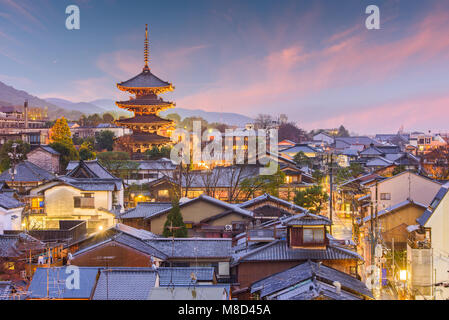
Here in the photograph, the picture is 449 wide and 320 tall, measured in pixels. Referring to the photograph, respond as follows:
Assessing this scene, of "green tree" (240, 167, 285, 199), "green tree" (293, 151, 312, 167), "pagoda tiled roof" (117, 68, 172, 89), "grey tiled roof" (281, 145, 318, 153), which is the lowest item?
"green tree" (240, 167, 285, 199)

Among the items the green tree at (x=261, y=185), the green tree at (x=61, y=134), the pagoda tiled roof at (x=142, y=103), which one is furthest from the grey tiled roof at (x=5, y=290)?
the pagoda tiled roof at (x=142, y=103)

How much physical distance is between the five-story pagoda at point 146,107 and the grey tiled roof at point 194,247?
71.2 feet

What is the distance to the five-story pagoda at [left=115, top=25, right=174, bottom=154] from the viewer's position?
32250 mm

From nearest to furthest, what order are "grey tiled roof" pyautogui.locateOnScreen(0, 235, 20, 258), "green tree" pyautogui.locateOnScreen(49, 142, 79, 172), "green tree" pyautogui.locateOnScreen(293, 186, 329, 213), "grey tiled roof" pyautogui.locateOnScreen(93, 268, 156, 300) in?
"grey tiled roof" pyautogui.locateOnScreen(93, 268, 156, 300) < "grey tiled roof" pyautogui.locateOnScreen(0, 235, 20, 258) < "green tree" pyautogui.locateOnScreen(293, 186, 329, 213) < "green tree" pyautogui.locateOnScreen(49, 142, 79, 172)

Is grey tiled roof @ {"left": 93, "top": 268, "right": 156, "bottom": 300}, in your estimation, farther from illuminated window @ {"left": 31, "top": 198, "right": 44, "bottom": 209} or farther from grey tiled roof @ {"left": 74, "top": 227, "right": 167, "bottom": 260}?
illuminated window @ {"left": 31, "top": 198, "right": 44, "bottom": 209}

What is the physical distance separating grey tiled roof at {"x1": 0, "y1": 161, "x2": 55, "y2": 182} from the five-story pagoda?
1189 centimetres

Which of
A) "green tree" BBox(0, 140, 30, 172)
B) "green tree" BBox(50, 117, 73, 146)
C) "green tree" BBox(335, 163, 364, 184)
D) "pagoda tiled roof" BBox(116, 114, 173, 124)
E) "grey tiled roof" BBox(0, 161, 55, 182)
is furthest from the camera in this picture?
"pagoda tiled roof" BBox(116, 114, 173, 124)

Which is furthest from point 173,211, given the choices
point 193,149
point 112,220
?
point 193,149

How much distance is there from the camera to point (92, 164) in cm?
2052

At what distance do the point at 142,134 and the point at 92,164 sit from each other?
12334 millimetres

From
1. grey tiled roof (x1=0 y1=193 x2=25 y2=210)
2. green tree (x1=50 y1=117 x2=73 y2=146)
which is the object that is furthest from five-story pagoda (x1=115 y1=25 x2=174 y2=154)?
grey tiled roof (x1=0 y1=193 x2=25 y2=210)

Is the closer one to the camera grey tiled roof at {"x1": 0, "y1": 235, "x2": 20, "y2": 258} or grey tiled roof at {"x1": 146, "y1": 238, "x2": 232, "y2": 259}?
grey tiled roof at {"x1": 146, "y1": 238, "x2": 232, "y2": 259}

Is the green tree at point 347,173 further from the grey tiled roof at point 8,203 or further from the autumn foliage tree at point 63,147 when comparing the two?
the grey tiled roof at point 8,203

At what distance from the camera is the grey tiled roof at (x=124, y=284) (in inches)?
271
